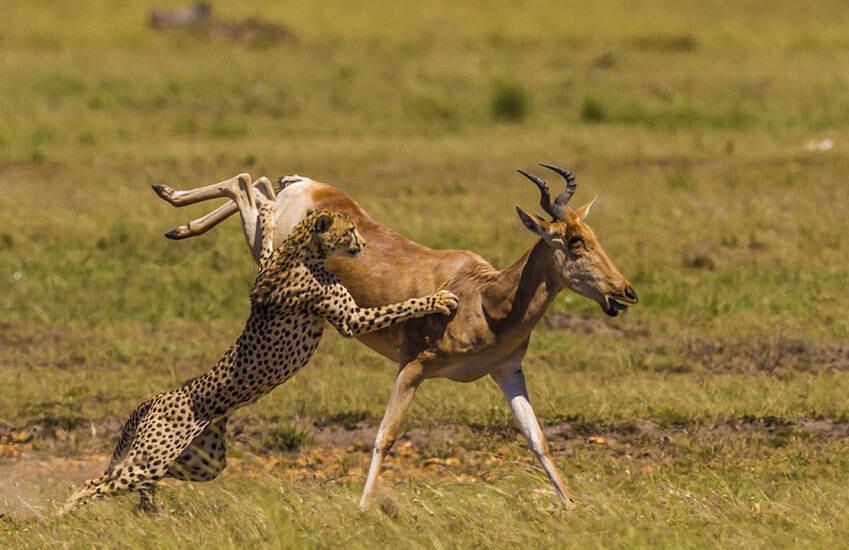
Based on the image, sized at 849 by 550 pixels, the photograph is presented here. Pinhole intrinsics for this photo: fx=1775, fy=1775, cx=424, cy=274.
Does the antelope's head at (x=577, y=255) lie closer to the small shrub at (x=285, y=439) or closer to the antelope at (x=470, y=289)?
the antelope at (x=470, y=289)

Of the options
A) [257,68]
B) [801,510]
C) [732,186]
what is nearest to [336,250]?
[801,510]

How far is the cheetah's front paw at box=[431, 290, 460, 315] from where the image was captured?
7.87m

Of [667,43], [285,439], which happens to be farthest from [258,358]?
[667,43]

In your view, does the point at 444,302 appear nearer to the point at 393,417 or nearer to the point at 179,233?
the point at 393,417

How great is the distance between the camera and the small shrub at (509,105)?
827 inches

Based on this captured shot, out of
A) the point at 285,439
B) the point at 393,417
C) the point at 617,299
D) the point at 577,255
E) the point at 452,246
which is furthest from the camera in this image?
the point at 452,246

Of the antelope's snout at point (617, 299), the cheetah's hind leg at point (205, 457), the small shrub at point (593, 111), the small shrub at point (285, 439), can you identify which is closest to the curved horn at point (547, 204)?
the antelope's snout at point (617, 299)

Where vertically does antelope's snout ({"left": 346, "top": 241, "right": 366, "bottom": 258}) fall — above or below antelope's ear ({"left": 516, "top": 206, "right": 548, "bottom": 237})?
below

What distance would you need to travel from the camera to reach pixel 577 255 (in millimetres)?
7625

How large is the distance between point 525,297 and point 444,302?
1.19ft

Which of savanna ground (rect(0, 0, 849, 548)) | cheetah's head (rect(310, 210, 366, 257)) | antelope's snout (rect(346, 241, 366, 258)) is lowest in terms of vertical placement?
savanna ground (rect(0, 0, 849, 548))

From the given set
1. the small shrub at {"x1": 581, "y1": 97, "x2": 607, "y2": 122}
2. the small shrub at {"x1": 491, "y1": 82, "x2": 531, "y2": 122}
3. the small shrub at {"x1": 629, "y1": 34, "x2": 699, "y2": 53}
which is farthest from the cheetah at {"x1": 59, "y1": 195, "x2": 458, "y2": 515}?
the small shrub at {"x1": 629, "y1": 34, "x2": 699, "y2": 53}

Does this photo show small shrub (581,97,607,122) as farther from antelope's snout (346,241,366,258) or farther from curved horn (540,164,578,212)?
curved horn (540,164,578,212)

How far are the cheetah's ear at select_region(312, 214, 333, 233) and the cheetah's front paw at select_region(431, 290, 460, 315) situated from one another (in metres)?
0.57
